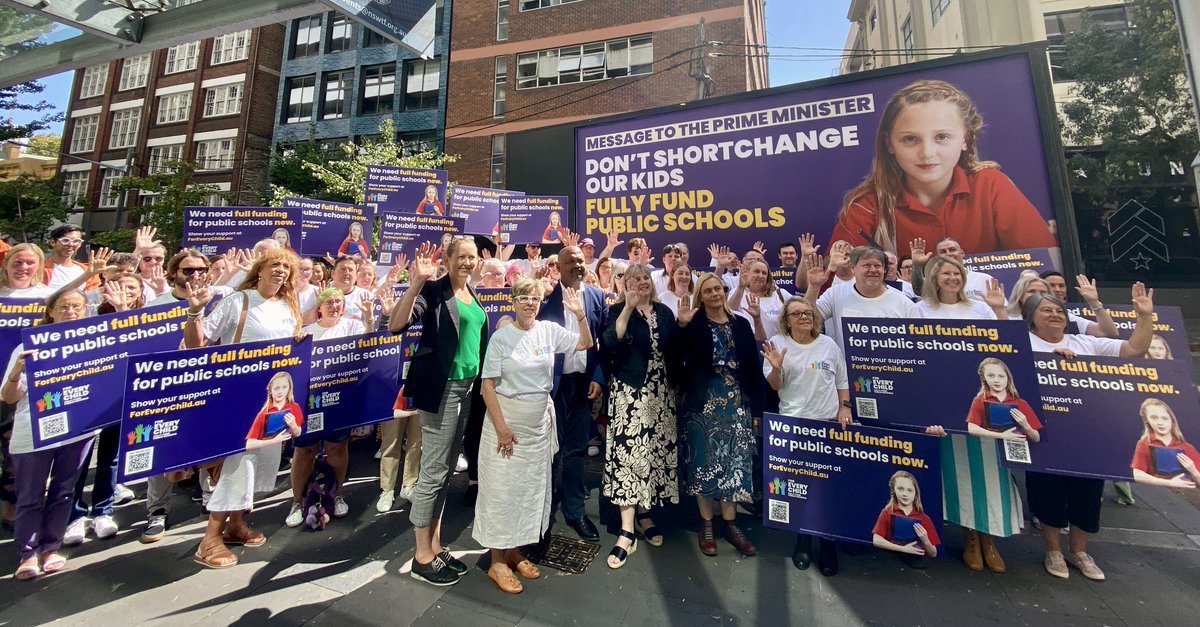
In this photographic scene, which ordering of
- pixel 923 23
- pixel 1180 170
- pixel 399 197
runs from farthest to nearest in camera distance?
pixel 923 23 → pixel 1180 170 → pixel 399 197

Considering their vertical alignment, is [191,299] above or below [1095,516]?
above

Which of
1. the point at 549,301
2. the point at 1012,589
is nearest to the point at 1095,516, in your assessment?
the point at 1012,589

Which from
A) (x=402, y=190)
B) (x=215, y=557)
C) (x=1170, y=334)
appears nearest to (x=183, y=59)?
(x=402, y=190)

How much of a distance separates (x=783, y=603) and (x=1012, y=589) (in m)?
1.53

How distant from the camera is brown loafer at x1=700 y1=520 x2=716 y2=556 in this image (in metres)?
3.37

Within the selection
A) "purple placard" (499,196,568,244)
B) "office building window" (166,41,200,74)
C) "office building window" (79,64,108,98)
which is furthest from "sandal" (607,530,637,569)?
"office building window" (79,64,108,98)

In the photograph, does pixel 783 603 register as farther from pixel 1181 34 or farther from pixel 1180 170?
pixel 1180 170

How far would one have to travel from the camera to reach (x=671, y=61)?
55.7ft

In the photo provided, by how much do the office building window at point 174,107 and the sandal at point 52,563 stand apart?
3211 centimetres

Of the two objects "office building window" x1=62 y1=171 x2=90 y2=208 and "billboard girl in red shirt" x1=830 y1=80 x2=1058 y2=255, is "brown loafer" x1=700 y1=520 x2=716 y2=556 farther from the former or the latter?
"office building window" x1=62 y1=171 x2=90 y2=208

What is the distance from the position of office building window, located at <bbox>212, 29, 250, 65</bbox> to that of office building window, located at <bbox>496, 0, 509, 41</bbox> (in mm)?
15590

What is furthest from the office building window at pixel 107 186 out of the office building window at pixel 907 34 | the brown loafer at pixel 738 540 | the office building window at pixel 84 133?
the office building window at pixel 907 34

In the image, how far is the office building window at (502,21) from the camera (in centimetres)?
2003

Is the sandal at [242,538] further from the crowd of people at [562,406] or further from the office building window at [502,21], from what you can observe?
the office building window at [502,21]
